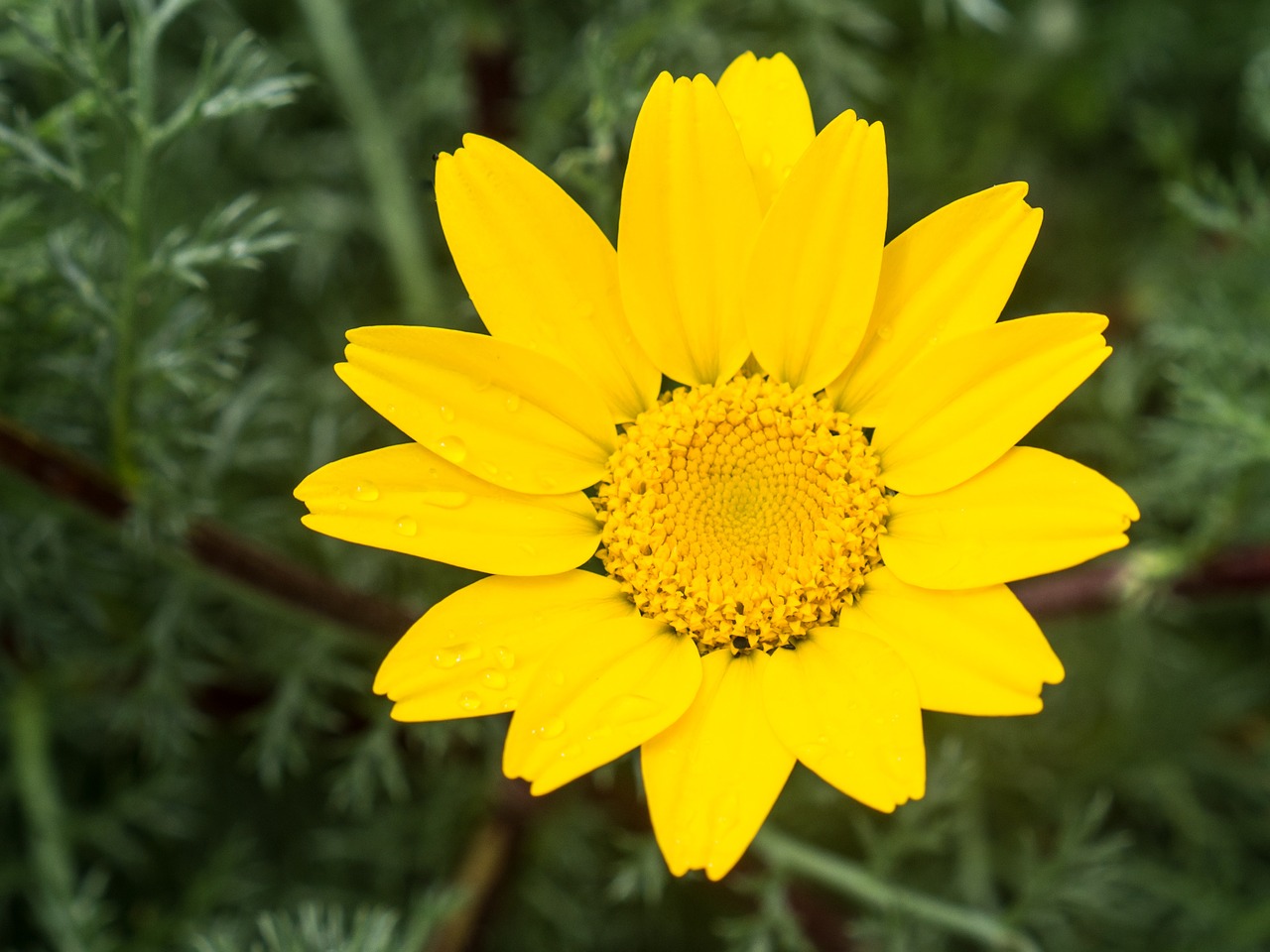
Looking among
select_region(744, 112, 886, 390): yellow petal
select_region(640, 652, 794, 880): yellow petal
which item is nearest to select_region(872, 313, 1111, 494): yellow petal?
select_region(744, 112, 886, 390): yellow petal

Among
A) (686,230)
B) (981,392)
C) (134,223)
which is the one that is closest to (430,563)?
(134,223)

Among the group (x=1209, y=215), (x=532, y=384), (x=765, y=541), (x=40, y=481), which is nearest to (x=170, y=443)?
(x=40, y=481)

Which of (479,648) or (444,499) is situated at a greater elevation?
(444,499)

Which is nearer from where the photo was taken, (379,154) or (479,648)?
(479,648)

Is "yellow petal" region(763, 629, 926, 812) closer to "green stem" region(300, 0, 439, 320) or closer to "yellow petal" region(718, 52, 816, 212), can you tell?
"yellow petal" region(718, 52, 816, 212)

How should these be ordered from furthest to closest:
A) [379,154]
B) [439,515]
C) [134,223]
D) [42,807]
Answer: [379,154] < [42,807] < [134,223] < [439,515]

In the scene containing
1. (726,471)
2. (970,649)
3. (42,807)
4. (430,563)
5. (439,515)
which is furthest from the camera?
(430,563)

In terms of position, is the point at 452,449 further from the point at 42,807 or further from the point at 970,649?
the point at 42,807
